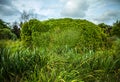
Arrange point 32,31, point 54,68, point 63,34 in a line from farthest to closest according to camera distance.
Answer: point 32,31
point 63,34
point 54,68

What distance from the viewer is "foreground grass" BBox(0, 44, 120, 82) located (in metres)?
6.11

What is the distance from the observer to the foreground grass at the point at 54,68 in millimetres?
6111

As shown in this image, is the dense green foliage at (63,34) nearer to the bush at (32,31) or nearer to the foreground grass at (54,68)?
the bush at (32,31)

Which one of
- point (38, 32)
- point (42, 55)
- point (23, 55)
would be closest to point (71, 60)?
point (42, 55)

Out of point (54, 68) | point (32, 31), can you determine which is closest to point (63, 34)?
point (32, 31)

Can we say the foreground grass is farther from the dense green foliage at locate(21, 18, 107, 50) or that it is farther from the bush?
the bush

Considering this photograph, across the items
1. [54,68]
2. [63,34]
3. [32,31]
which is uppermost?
[32,31]

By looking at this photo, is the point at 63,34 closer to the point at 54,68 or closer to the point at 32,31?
the point at 32,31

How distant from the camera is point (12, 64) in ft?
21.5

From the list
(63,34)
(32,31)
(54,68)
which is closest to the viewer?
(54,68)

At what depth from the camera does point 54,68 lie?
6.60 m

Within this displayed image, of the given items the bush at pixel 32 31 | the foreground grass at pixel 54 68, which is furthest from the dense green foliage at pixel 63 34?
the foreground grass at pixel 54 68

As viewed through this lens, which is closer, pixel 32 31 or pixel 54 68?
pixel 54 68

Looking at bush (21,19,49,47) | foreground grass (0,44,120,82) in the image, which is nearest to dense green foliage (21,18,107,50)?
bush (21,19,49,47)
